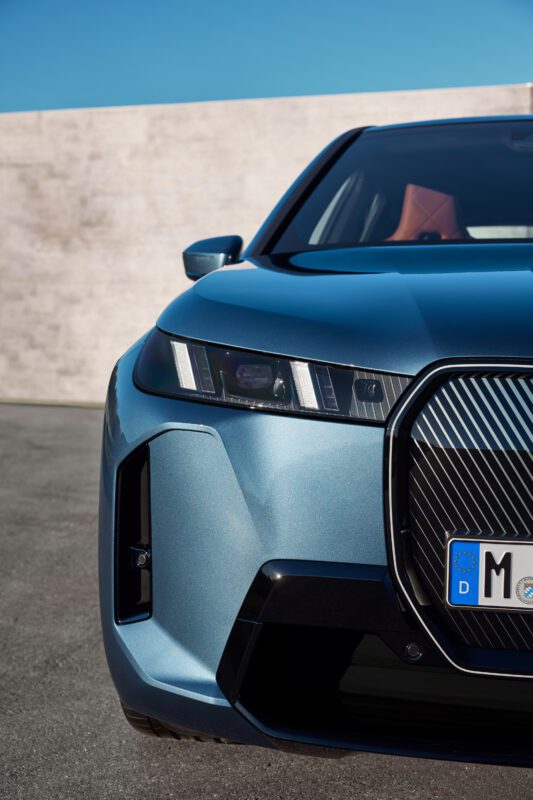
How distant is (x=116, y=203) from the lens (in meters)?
11.4

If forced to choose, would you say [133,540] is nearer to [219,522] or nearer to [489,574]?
[219,522]

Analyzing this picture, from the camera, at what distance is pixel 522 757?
131 cm

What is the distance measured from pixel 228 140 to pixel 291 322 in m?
9.94

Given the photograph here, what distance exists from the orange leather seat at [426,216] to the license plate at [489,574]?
1.39m

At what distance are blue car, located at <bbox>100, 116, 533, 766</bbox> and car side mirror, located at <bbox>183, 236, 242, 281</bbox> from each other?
84 cm

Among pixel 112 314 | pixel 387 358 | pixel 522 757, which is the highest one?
pixel 387 358

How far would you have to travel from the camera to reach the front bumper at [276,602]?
135 centimetres

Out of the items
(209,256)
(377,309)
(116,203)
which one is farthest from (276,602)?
(116,203)

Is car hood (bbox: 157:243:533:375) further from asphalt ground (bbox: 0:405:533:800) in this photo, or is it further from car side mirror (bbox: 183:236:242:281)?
asphalt ground (bbox: 0:405:533:800)

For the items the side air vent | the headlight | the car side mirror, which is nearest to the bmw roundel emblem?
the headlight

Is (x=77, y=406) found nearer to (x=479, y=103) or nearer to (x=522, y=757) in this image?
(x=479, y=103)

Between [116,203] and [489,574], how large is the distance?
10.7 m

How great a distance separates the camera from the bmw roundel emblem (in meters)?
1.32

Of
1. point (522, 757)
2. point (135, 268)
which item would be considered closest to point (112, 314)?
point (135, 268)
